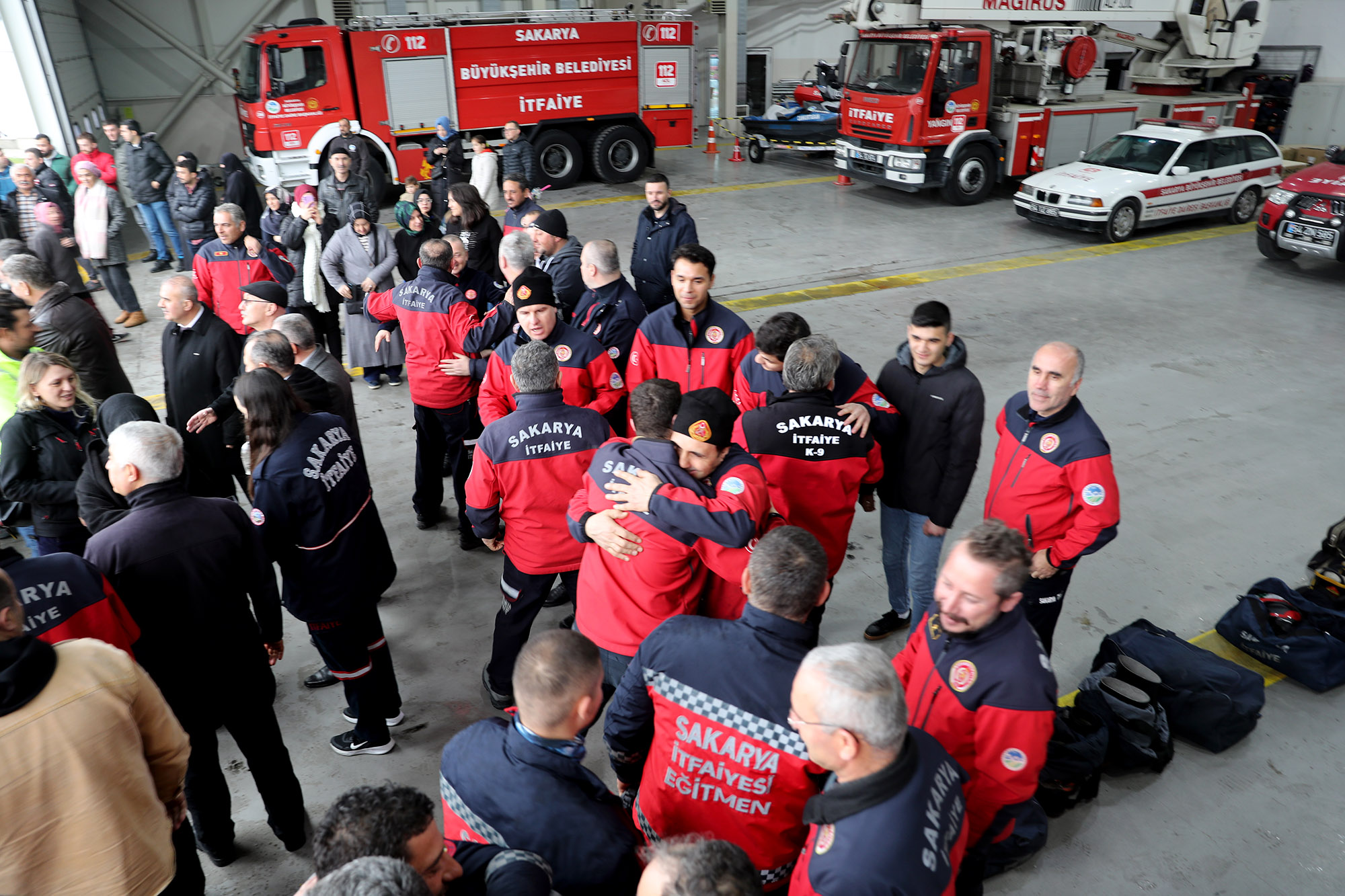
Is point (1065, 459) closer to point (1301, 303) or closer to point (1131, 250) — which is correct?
point (1301, 303)

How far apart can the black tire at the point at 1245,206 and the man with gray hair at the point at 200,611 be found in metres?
14.7

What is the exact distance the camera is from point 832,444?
141 inches

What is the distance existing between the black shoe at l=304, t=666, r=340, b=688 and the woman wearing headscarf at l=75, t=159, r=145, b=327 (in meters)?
6.73

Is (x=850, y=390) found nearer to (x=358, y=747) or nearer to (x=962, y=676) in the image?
(x=962, y=676)

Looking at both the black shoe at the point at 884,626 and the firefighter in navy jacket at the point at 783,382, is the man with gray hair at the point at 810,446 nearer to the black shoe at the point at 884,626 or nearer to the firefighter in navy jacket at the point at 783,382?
the firefighter in navy jacket at the point at 783,382

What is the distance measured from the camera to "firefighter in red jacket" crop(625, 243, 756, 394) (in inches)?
184

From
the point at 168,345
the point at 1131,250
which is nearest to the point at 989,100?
the point at 1131,250

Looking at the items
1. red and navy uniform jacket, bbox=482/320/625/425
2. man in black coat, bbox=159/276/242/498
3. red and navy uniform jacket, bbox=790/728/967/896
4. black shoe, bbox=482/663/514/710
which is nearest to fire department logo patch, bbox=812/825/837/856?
red and navy uniform jacket, bbox=790/728/967/896

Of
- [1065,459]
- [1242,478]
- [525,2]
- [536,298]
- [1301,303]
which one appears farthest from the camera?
[525,2]

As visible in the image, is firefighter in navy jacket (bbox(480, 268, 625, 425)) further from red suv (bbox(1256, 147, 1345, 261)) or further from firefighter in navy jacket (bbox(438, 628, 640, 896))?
red suv (bbox(1256, 147, 1345, 261))

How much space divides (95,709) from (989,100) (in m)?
15.3

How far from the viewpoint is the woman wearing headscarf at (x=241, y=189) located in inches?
370

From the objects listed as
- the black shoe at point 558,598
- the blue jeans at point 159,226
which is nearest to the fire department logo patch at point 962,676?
the black shoe at point 558,598

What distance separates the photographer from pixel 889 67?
13.8 meters
